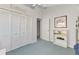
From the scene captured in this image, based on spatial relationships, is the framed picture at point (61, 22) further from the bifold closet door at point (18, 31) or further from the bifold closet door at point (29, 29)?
the bifold closet door at point (18, 31)

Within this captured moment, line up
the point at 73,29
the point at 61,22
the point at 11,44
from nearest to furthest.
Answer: the point at 11,44 < the point at 73,29 < the point at 61,22

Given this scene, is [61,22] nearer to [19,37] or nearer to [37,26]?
[37,26]

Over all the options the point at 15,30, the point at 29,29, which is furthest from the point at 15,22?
the point at 29,29

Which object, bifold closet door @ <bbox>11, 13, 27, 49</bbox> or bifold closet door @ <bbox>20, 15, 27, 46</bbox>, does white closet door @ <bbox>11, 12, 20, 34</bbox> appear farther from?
bifold closet door @ <bbox>20, 15, 27, 46</bbox>

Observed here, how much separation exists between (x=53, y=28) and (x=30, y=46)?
1684mm

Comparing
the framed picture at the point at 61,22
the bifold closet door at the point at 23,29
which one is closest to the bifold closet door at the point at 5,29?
the bifold closet door at the point at 23,29

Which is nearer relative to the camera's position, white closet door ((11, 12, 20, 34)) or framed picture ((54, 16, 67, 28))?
white closet door ((11, 12, 20, 34))

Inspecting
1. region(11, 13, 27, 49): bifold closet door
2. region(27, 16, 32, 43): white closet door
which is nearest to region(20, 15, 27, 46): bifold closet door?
region(11, 13, 27, 49): bifold closet door

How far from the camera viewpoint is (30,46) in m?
3.25

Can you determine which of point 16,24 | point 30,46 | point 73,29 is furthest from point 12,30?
point 73,29

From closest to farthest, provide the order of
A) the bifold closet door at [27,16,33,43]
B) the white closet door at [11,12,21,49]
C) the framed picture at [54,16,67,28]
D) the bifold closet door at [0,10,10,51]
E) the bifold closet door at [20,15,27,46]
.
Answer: the bifold closet door at [0,10,10,51]
the white closet door at [11,12,21,49]
the bifold closet door at [20,15,27,46]
the bifold closet door at [27,16,33,43]
the framed picture at [54,16,67,28]

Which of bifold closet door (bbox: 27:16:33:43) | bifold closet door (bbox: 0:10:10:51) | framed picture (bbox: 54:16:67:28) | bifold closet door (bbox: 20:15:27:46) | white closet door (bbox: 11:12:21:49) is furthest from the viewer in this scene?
framed picture (bbox: 54:16:67:28)

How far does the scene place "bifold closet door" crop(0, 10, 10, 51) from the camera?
9.14 ft

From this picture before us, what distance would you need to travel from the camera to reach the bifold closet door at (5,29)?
9.14ft
